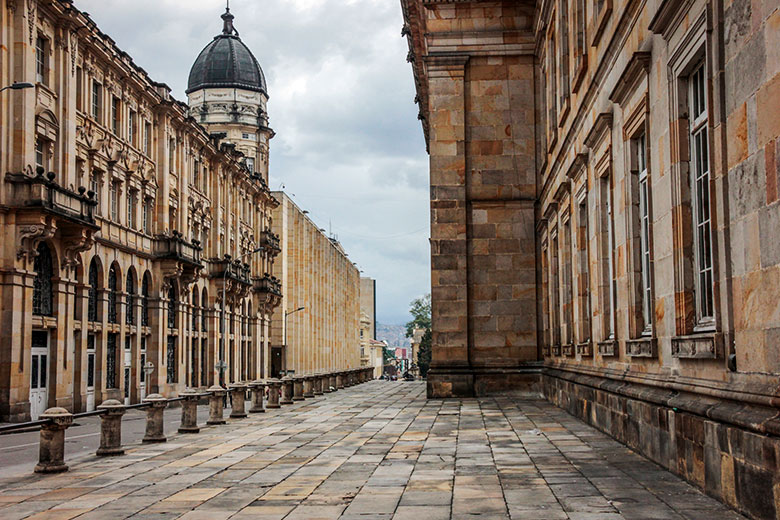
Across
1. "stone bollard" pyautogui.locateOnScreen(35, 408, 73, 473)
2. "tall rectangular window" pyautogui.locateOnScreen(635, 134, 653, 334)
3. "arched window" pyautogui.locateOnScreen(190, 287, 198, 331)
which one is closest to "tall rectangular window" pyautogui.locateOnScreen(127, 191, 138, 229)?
"arched window" pyautogui.locateOnScreen(190, 287, 198, 331)

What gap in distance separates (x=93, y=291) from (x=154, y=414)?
2276 centimetres

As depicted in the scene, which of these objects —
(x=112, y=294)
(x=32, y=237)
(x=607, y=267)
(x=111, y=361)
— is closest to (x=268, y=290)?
(x=112, y=294)

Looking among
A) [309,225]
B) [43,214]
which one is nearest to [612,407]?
[43,214]

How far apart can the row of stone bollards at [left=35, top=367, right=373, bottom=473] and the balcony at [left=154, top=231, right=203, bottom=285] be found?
13.0 m

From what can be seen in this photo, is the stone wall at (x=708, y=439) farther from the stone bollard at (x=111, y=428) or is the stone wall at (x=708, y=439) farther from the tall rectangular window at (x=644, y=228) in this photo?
the stone bollard at (x=111, y=428)

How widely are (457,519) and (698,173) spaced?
4.81 metres

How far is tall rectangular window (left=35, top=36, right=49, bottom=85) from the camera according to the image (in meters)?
33.1

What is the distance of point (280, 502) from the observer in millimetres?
9898

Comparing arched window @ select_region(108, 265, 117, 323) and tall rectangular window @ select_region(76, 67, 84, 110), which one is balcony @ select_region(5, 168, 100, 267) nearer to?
tall rectangular window @ select_region(76, 67, 84, 110)

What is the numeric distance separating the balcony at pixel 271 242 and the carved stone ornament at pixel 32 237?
40161mm

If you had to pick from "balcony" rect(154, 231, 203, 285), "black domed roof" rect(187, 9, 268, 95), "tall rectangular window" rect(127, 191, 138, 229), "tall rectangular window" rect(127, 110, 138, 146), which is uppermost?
"black domed roof" rect(187, 9, 268, 95)

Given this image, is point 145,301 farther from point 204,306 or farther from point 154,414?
point 154,414

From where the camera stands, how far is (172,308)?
162 ft

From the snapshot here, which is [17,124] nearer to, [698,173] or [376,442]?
[376,442]
